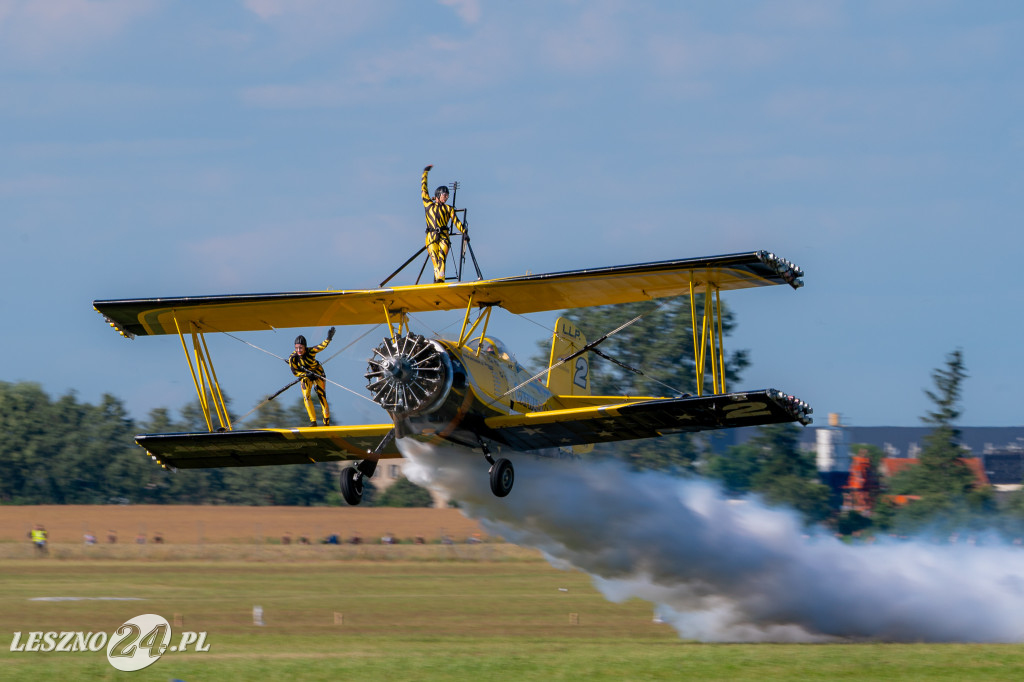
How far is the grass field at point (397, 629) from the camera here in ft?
62.8

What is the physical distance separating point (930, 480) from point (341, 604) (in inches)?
1862

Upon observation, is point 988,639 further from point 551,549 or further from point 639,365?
point 639,365

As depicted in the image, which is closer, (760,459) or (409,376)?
(409,376)

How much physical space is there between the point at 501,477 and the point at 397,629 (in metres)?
10.0

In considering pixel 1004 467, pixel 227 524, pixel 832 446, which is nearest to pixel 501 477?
pixel 227 524

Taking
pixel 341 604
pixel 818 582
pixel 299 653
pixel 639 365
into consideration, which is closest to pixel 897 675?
pixel 818 582

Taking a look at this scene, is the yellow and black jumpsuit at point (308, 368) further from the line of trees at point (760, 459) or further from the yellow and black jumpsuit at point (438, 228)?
the line of trees at point (760, 459)

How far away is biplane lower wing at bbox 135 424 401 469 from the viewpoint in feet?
66.0

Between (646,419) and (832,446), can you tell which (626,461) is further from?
(832,446)

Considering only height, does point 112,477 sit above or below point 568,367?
below

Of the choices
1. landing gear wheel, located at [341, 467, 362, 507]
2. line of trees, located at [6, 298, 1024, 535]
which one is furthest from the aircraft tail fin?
line of trees, located at [6, 298, 1024, 535]

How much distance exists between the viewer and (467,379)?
18547mm

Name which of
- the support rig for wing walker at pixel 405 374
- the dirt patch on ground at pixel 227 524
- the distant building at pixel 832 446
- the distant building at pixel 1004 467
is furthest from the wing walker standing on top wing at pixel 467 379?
the distant building at pixel 832 446

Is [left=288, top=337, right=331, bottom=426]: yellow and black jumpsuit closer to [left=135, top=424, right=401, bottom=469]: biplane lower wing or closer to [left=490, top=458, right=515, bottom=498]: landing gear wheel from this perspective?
[left=135, top=424, right=401, bottom=469]: biplane lower wing
